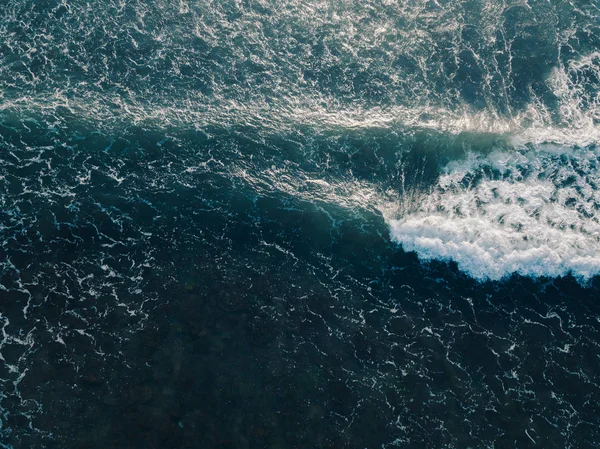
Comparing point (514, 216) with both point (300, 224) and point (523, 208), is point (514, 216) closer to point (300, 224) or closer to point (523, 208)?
point (523, 208)

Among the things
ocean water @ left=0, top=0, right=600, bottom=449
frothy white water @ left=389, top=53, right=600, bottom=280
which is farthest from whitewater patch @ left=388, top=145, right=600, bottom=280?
ocean water @ left=0, top=0, right=600, bottom=449

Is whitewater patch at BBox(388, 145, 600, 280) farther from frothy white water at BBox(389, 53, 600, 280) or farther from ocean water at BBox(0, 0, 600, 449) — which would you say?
ocean water at BBox(0, 0, 600, 449)

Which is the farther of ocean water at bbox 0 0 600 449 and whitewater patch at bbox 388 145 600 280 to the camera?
whitewater patch at bbox 388 145 600 280

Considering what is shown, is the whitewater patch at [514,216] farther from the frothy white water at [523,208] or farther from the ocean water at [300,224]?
the ocean water at [300,224]

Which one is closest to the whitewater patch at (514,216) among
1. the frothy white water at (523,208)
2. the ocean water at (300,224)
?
the frothy white water at (523,208)

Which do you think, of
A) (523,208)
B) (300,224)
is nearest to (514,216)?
(523,208)

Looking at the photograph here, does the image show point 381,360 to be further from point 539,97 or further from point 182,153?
point 539,97
